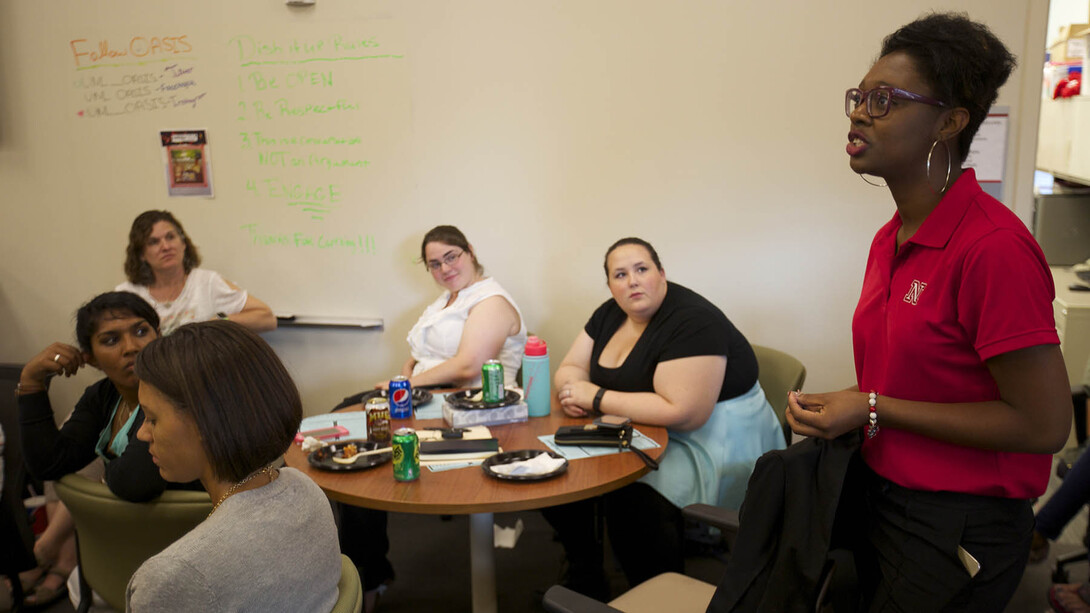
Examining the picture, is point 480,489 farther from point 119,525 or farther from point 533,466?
point 119,525

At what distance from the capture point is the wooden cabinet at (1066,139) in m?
4.03

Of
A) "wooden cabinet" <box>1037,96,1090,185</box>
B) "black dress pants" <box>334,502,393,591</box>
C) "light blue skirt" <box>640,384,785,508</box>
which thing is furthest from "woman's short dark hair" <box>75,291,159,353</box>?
"wooden cabinet" <box>1037,96,1090,185</box>

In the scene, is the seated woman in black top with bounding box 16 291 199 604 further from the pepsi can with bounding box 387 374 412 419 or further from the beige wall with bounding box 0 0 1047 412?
the beige wall with bounding box 0 0 1047 412

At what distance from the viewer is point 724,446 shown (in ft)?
7.73

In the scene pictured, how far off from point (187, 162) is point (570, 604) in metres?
3.03

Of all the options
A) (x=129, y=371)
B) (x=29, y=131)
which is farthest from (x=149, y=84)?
(x=129, y=371)

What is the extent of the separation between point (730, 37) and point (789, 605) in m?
2.38

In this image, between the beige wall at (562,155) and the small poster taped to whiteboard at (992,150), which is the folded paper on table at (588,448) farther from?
the small poster taped to whiteboard at (992,150)

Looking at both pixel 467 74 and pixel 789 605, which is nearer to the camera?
pixel 789 605

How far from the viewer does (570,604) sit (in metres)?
1.45

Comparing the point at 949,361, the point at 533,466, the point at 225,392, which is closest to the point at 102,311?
the point at 225,392

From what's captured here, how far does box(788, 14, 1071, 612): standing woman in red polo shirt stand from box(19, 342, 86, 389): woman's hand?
6.30 feet

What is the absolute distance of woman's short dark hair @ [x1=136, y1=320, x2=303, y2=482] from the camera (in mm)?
1236

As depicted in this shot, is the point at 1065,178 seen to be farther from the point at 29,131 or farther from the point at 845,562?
the point at 29,131
